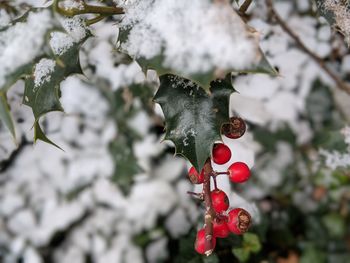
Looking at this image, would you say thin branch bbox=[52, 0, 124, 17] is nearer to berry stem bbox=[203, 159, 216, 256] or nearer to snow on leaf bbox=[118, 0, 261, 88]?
snow on leaf bbox=[118, 0, 261, 88]

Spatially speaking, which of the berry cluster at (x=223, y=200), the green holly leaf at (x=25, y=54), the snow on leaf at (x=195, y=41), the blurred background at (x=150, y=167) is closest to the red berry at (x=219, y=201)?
the berry cluster at (x=223, y=200)

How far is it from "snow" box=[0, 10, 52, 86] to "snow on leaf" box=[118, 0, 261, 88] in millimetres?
127

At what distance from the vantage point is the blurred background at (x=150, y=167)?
1246 millimetres

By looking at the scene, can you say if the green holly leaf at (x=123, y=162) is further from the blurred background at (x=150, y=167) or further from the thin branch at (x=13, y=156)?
the thin branch at (x=13, y=156)

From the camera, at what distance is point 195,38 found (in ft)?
1.90

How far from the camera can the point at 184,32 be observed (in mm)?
590

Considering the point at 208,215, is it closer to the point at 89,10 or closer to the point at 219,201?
the point at 219,201

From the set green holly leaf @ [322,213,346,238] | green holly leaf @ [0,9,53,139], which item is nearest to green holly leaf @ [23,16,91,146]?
green holly leaf @ [0,9,53,139]

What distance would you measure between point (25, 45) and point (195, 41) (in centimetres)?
23

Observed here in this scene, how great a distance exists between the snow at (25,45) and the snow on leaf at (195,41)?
0.42 feet

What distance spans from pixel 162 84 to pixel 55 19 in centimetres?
19

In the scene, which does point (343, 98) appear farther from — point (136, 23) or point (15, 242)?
point (15, 242)

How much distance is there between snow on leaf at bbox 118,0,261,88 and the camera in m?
0.55

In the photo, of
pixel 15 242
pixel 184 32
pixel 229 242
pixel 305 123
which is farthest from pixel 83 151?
pixel 184 32
